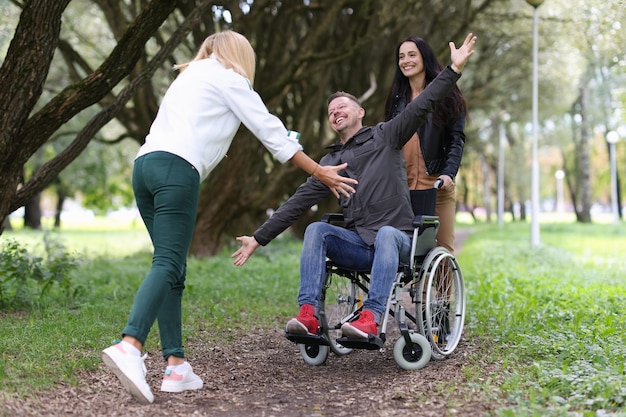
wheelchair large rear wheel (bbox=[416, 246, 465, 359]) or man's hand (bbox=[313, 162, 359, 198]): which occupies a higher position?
man's hand (bbox=[313, 162, 359, 198])

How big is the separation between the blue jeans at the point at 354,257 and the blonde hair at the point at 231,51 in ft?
Result: 3.65

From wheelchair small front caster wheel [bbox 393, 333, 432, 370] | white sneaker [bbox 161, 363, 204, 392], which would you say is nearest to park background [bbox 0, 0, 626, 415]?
wheelchair small front caster wheel [bbox 393, 333, 432, 370]

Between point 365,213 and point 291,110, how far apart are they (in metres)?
12.7

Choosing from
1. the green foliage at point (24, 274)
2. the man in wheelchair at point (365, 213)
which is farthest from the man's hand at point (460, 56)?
the green foliage at point (24, 274)

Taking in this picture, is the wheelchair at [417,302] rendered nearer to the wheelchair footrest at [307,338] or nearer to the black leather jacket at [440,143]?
the wheelchair footrest at [307,338]

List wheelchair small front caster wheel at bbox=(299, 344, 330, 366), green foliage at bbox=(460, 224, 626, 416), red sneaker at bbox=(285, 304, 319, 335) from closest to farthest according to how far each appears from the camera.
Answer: green foliage at bbox=(460, 224, 626, 416) < red sneaker at bbox=(285, 304, 319, 335) < wheelchair small front caster wheel at bbox=(299, 344, 330, 366)

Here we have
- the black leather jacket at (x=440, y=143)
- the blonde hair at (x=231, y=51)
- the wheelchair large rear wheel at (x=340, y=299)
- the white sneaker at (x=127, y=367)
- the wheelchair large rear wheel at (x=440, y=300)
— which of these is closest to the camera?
the white sneaker at (x=127, y=367)

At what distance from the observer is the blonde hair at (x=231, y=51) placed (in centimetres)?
421

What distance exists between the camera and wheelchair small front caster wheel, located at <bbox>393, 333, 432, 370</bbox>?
4.77 metres

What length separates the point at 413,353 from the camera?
4848mm

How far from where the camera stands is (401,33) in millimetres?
16750

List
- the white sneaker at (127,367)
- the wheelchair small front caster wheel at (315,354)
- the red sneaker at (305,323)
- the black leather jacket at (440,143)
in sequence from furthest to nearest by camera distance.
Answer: the black leather jacket at (440,143), the wheelchair small front caster wheel at (315,354), the red sneaker at (305,323), the white sneaker at (127,367)

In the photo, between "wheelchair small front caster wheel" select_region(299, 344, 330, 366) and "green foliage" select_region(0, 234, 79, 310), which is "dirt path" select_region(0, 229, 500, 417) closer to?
"wheelchair small front caster wheel" select_region(299, 344, 330, 366)

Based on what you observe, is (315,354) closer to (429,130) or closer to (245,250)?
(245,250)
